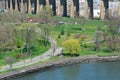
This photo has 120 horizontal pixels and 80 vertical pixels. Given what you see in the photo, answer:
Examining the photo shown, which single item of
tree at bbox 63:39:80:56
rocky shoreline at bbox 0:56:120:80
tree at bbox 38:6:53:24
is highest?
tree at bbox 38:6:53:24

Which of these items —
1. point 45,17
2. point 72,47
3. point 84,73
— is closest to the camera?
point 84,73

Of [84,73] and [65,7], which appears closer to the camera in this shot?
[84,73]

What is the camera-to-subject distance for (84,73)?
129 ft

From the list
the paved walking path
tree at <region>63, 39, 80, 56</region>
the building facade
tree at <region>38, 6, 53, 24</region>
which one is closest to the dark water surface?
the paved walking path

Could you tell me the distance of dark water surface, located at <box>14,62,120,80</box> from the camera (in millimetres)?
37719

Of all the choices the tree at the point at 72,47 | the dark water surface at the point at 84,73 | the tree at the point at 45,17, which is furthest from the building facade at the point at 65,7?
the dark water surface at the point at 84,73

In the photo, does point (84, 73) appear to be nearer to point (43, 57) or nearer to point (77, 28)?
point (43, 57)

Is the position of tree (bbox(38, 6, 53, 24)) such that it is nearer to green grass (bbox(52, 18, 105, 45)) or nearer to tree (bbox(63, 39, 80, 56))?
green grass (bbox(52, 18, 105, 45))

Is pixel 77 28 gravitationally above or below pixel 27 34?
above

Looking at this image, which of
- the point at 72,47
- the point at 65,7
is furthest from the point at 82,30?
the point at 65,7

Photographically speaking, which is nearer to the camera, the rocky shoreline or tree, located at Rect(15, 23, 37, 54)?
the rocky shoreline

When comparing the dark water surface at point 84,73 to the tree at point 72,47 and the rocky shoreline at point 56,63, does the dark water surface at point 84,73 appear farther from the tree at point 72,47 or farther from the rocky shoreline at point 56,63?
the tree at point 72,47

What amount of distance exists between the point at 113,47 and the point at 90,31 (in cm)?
1139

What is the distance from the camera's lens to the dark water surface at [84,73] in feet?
124
